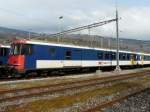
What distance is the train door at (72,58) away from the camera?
34.6 metres

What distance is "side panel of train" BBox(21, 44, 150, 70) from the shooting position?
29828 mm

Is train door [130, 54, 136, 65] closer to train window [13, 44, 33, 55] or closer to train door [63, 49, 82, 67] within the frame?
train door [63, 49, 82, 67]

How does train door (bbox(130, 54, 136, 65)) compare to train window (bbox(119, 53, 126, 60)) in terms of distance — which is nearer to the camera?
train window (bbox(119, 53, 126, 60))

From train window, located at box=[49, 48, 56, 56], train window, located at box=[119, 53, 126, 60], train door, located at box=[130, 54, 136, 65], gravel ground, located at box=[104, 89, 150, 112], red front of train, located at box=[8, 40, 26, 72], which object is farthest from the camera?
train door, located at box=[130, 54, 136, 65]

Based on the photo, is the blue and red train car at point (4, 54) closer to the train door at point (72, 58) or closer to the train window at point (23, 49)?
the train window at point (23, 49)

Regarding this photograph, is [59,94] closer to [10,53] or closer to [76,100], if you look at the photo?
[76,100]

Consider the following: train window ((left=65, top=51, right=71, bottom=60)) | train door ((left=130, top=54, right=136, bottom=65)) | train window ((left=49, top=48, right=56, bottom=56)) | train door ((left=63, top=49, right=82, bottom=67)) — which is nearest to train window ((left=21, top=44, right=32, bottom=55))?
train window ((left=49, top=48, right=56, bottom=56))

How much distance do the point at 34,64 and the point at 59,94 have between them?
39.2ft

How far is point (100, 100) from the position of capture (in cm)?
1616

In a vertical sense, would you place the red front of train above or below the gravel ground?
above

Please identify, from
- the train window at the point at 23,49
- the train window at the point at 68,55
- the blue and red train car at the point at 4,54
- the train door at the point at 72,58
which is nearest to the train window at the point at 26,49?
the train window at the point at 23,49

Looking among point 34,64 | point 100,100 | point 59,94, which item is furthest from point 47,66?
point 100,100

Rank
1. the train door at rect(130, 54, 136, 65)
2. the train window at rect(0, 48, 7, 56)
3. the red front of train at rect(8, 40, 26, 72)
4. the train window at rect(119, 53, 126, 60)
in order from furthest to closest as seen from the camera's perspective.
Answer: the train door at rect(130, 54, 136, 65), the train window at rect(119, 53, 126, 60), the train window at rect(0, 48, 7, 56), the red front of train at rect(8, 40, 26, 72)

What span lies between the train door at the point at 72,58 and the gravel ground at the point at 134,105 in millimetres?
17691
